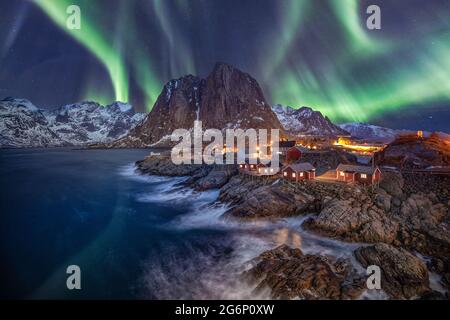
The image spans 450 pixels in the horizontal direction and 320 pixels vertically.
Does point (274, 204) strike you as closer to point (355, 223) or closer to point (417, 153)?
point (355, 223)

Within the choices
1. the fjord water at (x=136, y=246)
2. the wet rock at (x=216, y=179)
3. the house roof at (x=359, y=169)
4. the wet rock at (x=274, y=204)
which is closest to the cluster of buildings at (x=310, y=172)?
the house roof at (x=359, y=169)

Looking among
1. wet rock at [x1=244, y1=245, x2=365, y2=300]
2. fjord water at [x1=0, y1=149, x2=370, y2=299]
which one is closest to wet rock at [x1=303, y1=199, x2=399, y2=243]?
fjord water at [x1=0, y1=149, x2=370, y2=299]

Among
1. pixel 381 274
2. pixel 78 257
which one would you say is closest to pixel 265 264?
pixel 381 274

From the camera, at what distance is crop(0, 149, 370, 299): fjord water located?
1869cm

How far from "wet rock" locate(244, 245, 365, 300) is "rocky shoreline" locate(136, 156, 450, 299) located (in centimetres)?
Answer: 6

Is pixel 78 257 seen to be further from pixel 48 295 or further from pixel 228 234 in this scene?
pixel 228 234

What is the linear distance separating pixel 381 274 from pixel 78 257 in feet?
87.5

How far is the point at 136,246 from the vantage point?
85.9 feet

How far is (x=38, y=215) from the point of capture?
37.8 meters

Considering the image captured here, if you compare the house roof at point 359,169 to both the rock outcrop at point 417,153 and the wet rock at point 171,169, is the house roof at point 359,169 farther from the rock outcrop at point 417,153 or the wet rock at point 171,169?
the wet rock at point 171,169

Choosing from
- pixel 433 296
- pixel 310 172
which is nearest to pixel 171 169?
pixel 310 172

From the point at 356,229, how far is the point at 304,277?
11240 mm

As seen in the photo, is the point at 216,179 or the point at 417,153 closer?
the point at 417,153
